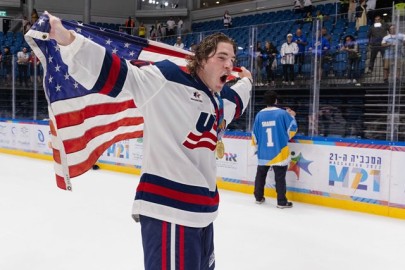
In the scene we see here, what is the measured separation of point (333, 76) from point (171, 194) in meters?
5.65

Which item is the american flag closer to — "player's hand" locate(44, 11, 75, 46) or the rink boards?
"player's hand" locate(44, 11, 75, 46)

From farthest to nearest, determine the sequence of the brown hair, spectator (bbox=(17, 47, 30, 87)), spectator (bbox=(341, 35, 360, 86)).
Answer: spectator (bbox=(17, 47, 30, 87)), spectator (bbox=(341, 35, 360, 86)), the brown hair

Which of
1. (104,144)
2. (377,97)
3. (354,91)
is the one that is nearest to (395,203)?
(377,97)

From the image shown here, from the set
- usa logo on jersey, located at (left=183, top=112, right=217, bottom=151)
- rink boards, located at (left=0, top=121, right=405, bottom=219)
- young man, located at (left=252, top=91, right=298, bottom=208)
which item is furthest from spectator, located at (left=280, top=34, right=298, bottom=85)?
usa logo on jersey, located at (left=183, top=112, right=217, bottom=151)

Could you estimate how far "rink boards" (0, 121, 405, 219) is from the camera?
199 inches

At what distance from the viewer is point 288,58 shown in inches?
285

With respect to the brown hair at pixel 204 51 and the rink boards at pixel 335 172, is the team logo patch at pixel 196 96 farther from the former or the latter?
the rink boards at pixel 335 172

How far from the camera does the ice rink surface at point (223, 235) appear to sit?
3.36 metres

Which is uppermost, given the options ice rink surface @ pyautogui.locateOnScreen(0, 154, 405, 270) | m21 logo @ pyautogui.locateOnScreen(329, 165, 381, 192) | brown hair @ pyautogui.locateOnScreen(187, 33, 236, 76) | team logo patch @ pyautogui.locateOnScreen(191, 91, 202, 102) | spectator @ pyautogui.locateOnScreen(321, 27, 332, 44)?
spectator @ pyautogui.locateOnScreen(321, 27, 332, 44)

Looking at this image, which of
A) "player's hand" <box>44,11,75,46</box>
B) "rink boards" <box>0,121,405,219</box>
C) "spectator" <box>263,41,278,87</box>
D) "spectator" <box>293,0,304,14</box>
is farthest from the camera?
"spectator" <box>293,0,304,14</box>

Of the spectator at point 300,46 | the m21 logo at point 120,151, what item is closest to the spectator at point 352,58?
the spectator at point 300,46

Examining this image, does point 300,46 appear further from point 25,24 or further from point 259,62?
point 25,24

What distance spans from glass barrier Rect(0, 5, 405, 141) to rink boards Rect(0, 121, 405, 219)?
39cm

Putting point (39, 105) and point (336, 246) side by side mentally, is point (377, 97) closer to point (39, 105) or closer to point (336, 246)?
point (336, 246)
